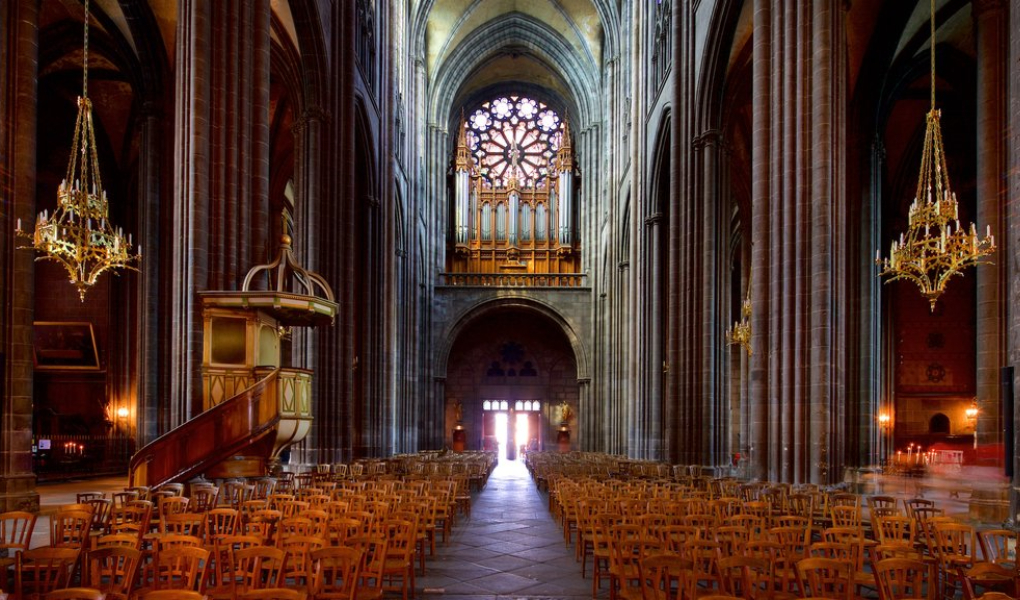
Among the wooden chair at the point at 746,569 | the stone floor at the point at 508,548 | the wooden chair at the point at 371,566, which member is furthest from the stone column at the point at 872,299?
the wooden chair at the point at 371,566

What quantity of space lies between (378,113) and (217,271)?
15837 millimetres

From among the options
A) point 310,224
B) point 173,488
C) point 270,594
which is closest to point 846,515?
point 270,594

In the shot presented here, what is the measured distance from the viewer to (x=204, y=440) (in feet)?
39.9

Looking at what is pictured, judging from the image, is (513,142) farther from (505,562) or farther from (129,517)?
(129,517)

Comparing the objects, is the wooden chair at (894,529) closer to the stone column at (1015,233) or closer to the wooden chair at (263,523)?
the stone column at (1015,233)

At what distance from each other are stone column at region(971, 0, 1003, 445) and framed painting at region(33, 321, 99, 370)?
25911mm

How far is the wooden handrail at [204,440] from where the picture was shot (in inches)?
468

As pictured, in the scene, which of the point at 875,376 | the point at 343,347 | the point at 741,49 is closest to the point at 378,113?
the point at 343,347

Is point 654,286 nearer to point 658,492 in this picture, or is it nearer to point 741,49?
point 741,49

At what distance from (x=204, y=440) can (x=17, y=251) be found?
4511mm

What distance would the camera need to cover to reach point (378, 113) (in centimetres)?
2884

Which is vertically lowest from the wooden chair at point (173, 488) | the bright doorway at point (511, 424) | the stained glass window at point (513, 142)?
the bright doorway at point (511, 424)

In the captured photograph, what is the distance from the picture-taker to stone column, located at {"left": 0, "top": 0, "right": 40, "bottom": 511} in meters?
12.4

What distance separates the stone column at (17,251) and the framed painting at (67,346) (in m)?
16.1
